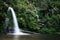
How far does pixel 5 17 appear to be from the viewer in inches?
1000

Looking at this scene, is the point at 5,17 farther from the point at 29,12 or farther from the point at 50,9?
the point at 50,9

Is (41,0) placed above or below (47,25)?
above

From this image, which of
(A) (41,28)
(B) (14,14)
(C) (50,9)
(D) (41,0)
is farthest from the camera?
(D) (41,0)

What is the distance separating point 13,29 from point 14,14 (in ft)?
5.87

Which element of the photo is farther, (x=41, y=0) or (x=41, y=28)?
(x=41, y=0)

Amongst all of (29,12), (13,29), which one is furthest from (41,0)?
(13,29)

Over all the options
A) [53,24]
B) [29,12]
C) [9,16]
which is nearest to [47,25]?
[53,24]

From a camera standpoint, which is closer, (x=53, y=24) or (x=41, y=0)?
(x=53, y=24)

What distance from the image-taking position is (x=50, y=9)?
1291 inches

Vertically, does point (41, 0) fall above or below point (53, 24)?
above

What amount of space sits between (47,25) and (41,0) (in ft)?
19.9

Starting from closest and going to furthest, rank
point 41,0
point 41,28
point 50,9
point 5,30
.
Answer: point 5,30 < point 41,28 < point 50,9 < point 41,0

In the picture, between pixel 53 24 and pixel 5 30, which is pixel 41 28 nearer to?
pixel 53 24

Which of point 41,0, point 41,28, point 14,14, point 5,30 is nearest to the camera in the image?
point 5,30
